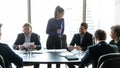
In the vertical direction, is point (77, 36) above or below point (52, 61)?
above

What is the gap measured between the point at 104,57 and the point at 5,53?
1367 millimetres

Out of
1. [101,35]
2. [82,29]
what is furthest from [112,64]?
[82,29]

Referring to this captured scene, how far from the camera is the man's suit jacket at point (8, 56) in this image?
3271 millimetres

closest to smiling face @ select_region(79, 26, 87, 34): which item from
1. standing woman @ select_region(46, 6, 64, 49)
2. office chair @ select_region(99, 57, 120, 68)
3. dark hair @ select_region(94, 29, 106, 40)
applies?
standing woman @ select_region(46, 6, 64, 49)

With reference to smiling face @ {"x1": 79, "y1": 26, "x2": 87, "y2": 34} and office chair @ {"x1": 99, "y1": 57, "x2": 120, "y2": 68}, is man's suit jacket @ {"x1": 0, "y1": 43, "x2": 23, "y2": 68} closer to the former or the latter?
office chair @ {"x1": 99, "y1": 57, "x2": 120, "y2": 68}

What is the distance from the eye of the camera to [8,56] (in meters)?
3.32

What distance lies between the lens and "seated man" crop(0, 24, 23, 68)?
10.7 feet

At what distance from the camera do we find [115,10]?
22.0ft

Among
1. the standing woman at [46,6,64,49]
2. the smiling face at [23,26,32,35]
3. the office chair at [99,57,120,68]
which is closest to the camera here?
the office chair at [99,57,120,68]

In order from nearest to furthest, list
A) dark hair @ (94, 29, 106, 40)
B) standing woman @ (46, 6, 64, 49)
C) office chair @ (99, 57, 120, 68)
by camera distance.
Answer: office chair @ (99, 57, 120, 68) < dark hair @ (94, 29, 106, 40) < standing woman @ (46, 6, 64, 49)

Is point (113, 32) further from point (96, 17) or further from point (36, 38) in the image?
point (96, 17)

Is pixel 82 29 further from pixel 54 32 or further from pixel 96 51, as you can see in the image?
pixel 96 51

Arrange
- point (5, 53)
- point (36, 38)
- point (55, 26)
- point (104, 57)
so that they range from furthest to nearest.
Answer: point (55, 26)
point (36, 38)
point (5, 53)
point (104, 57)

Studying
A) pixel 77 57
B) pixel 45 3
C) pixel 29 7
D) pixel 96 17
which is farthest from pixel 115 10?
pixel 77 57
